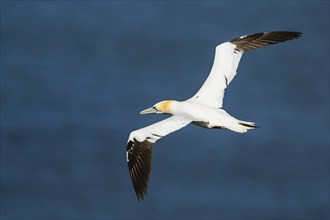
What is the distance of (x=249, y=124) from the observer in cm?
1534

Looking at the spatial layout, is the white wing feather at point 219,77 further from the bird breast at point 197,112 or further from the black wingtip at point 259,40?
the bird breast at point 197,112

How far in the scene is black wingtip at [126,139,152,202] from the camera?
15.7 m

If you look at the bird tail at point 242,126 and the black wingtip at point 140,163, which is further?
the black wingtip at point 140,163

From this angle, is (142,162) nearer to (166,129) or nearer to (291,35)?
(166,129)

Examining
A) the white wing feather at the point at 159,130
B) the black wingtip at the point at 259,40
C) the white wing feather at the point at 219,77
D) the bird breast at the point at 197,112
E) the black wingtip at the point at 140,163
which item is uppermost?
the black wingtip at the point at 259,40

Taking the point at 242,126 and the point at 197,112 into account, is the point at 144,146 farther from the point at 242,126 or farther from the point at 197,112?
the point at 242,126

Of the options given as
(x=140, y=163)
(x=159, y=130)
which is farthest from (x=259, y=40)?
(x=140, y=163)

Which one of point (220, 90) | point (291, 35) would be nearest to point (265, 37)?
point (291, 35)

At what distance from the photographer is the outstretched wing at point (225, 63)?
1698 centimetres

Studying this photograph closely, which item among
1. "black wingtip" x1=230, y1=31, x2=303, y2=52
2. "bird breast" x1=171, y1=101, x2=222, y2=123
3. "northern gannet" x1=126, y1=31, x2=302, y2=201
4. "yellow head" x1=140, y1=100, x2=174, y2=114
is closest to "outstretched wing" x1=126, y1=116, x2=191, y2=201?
"northern gannet" x1=126, y1=31, x2=302, y2=201

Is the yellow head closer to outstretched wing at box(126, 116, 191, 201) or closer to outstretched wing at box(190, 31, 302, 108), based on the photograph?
outstretched wing at box(190, 31, 302, 108)

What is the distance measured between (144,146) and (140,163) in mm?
300

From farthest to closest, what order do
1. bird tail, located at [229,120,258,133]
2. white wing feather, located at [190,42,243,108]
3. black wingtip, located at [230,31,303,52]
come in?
black wingtip, located at [230,31,303,52]
white wing feather, located at [190,42,243,108]
bird tail, located at [229,120,258,133]

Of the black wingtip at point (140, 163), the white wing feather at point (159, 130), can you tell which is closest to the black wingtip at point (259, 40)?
the white wing feather at point (159, 130)
